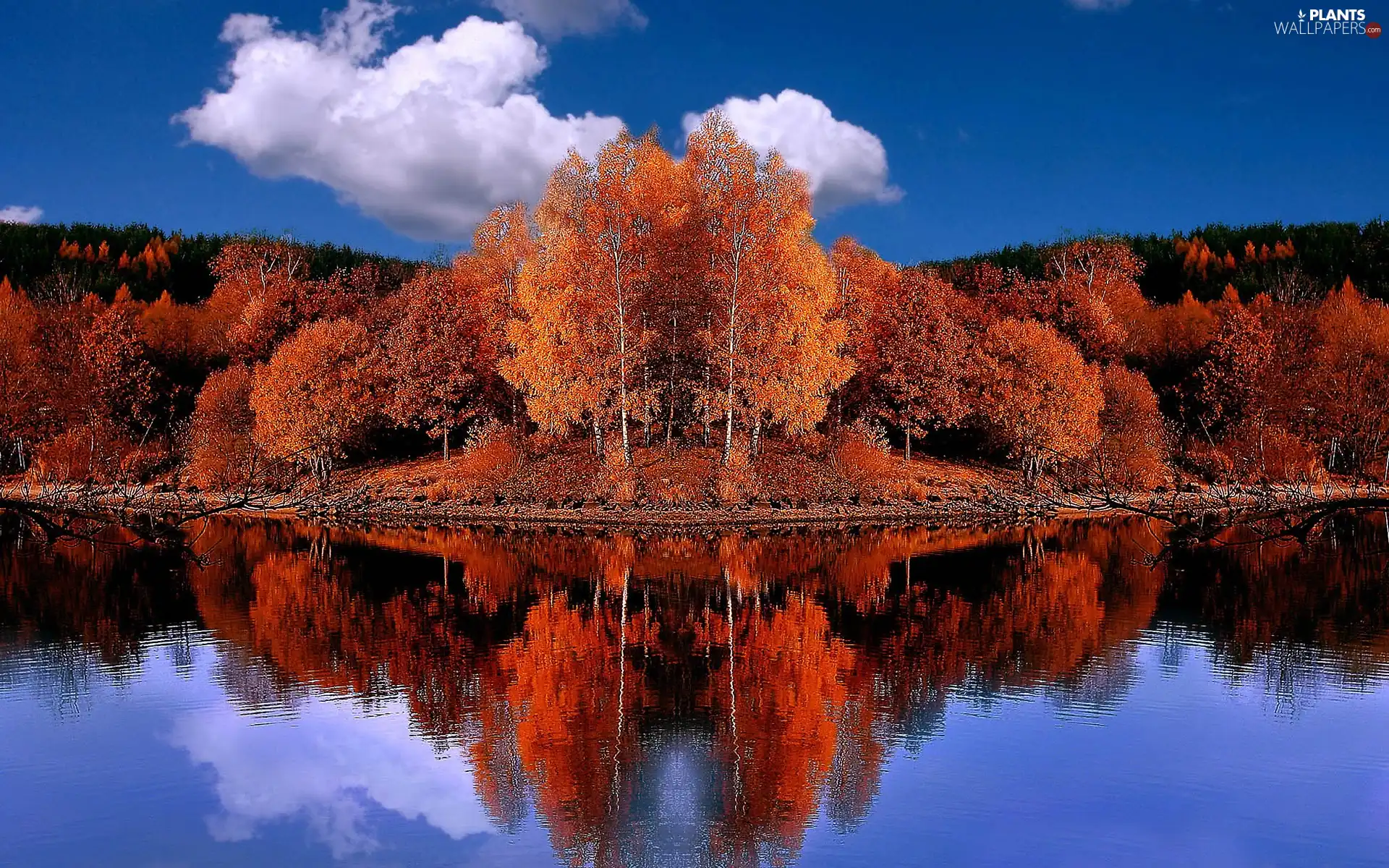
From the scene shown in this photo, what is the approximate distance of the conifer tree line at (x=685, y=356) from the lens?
143 feet

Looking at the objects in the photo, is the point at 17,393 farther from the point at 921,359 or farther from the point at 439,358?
the point at 921,359

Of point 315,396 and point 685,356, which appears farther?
point 315,396

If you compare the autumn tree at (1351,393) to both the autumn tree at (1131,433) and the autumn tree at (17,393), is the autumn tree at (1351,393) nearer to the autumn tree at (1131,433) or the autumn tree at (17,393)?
the autumn tree at (1131,433)

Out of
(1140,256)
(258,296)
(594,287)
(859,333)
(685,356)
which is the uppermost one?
(1140,256)

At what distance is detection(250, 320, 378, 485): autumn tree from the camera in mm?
52625

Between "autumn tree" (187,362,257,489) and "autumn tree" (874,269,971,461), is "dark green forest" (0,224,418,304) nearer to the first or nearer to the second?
"autumn tree" (187,362,257,489)

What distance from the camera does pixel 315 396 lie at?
5275 cm

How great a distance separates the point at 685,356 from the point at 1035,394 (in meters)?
18.5

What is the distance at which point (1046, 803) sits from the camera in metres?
11.5

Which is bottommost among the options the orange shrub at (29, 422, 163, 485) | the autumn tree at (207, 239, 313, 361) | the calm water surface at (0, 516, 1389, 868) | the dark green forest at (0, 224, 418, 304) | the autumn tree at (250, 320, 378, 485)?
the calm water surface at (0, 516, 1389, 868)

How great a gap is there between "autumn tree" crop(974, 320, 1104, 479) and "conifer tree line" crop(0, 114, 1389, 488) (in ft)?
0.42

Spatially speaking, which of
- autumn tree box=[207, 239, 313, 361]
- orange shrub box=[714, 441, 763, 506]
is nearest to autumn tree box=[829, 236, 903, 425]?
orange shrub box=[714, 441, 763, 506]

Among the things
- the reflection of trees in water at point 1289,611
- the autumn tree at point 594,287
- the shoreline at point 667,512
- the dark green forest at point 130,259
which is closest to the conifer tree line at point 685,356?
the autumn tree at point 594,287

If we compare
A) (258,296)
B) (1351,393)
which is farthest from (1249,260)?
(258,296)
